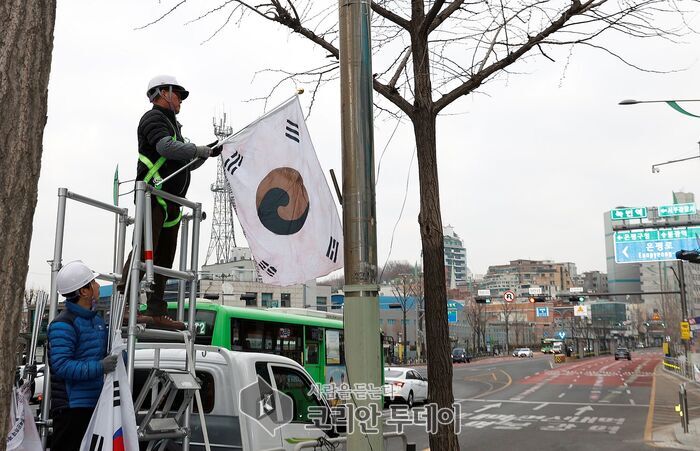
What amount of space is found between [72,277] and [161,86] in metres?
1.50

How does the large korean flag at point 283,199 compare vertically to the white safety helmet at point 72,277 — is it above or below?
above

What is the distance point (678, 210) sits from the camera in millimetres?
32594

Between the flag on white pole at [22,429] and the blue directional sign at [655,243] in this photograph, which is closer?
the flag on white pole at [22,429]

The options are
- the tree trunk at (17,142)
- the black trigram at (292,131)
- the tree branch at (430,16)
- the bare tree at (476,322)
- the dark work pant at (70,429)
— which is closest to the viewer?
the tree trunk at (17,142)

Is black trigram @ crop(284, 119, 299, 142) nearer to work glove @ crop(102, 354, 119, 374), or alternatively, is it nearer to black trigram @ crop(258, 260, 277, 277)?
black trigram @ crop(258, 260, 277, 277)

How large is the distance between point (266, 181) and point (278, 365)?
2.53 meters

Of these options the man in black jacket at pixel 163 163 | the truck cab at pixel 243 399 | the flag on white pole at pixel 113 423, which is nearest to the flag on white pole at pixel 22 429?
the flag on white pole at pixel 113 423

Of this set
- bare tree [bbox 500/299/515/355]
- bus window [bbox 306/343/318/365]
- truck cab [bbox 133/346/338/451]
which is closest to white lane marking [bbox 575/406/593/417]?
bus window [bbox 306/343/318/365]

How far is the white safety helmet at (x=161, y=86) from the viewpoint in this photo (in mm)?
4559

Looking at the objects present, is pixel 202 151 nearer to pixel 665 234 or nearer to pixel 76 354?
pixel 76 354

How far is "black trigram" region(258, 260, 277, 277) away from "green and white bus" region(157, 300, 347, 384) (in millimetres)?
9805

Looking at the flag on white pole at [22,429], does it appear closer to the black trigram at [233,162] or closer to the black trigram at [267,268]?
the black trigram at [267,268]

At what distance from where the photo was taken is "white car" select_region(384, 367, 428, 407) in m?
25.2

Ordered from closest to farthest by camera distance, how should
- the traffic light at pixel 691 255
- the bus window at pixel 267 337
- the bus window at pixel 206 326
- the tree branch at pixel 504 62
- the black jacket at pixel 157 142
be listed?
the black jacket at pixel 157 142 → the tree branch at pixel 504 62 → the bus window at pixel 206 326 → the bus window at pixel 267 337 → the traffic light at pixel 691 255
